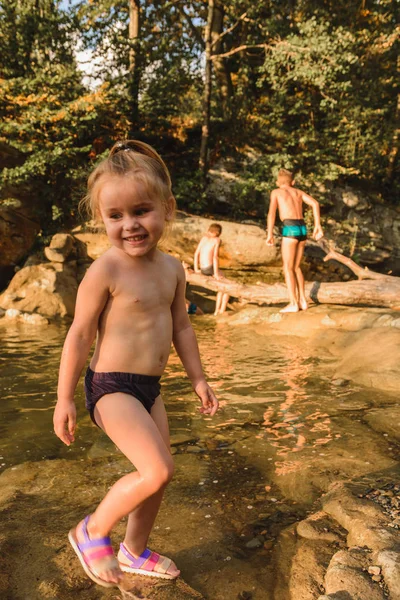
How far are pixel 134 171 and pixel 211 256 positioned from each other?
28.9ft

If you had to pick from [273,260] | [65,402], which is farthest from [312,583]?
[273,260]

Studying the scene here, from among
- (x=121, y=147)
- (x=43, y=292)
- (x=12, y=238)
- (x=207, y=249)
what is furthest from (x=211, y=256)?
(x=121, y=147)

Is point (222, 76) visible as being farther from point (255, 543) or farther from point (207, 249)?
point (255, 543)

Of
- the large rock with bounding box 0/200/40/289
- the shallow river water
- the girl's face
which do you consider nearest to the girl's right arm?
the girl's face

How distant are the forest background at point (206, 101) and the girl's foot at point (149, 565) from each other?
1125 cm

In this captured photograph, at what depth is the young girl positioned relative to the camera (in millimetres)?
2143

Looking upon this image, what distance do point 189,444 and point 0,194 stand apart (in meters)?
10.7

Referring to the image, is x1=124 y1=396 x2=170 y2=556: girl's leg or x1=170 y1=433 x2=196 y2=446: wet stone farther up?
x1=124 y1=396 x2=170 y2=556: girl's leg

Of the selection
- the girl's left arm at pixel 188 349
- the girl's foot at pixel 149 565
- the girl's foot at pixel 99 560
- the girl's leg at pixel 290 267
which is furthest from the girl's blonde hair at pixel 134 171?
the girl's leg at pixel 290 267

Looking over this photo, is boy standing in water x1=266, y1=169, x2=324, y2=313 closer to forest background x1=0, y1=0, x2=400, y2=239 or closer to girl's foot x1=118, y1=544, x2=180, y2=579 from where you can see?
forest background x1=0, y1=0, x2=400, y2=239

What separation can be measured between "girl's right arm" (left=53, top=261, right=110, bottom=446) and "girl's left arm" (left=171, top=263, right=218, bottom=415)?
438mm

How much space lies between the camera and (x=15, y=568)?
2.27 m

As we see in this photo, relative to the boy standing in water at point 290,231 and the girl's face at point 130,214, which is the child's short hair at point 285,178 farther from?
the girl's face at point 130,214

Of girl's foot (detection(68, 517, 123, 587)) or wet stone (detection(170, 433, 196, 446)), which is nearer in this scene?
girl's foot (detection(68, 517, 123, 587))
